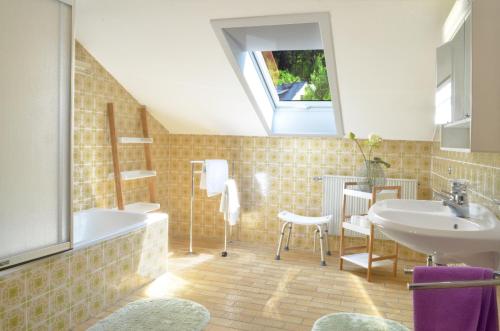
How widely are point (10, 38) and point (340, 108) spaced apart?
2805 millimetres

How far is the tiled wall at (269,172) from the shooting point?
4.43m

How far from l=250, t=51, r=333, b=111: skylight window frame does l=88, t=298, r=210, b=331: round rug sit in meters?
2.61

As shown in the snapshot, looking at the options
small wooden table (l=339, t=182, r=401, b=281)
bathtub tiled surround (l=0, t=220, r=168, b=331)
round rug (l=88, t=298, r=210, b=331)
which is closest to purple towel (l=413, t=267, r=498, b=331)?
round rug (l=88, t=298, r=210, b=331)

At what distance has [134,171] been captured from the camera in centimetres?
451

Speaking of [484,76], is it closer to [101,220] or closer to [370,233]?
[370,233]

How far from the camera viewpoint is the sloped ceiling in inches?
117

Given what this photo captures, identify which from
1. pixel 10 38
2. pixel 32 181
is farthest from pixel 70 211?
pixel 10 38

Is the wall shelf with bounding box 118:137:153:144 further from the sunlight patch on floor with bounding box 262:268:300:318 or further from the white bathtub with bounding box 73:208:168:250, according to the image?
the sunlight patch on floor with bounding box 262:268:300:318

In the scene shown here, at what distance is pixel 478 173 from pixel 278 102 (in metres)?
2.61

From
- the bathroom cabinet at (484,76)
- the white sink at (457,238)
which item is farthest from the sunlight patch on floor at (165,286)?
the bathroom cabinet at (484,76)

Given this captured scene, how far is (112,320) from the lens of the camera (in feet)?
6.72

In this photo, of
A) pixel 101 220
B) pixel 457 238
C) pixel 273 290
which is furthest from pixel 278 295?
pixel 457 238

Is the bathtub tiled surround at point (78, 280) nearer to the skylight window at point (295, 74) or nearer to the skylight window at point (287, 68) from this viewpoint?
the skylight window at point (287, 68)

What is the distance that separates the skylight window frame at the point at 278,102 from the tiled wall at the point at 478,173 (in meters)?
1.47
